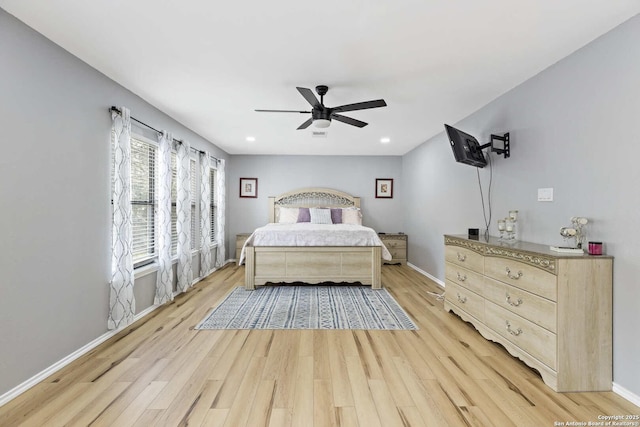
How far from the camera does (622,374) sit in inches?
76.5

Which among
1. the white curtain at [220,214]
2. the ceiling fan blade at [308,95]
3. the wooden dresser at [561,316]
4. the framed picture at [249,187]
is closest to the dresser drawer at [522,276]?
the wooden dresser at [561,316]

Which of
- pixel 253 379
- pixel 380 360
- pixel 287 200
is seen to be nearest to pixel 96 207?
pixel 253 379

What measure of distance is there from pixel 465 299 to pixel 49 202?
3.87 metres

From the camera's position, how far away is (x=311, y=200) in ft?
21.9

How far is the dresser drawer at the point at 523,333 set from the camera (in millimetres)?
2035

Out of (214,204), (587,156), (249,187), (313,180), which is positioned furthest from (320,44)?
(249,187)

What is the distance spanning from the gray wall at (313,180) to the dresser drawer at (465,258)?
3349 mm

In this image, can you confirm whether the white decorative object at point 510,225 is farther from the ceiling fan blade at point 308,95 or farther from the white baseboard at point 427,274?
the ceiling fan blade at point 308,95

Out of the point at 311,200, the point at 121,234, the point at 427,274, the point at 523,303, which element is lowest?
the point at 427,274

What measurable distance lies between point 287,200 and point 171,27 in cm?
477

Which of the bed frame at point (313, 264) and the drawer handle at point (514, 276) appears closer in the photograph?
the drawer handle at point (514, 276)

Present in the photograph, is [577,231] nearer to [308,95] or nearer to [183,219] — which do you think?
[308,95]

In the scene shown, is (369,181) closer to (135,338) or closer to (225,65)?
(225,65)

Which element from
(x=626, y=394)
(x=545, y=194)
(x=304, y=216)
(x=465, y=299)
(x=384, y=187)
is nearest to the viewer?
(x=626, y=394)
